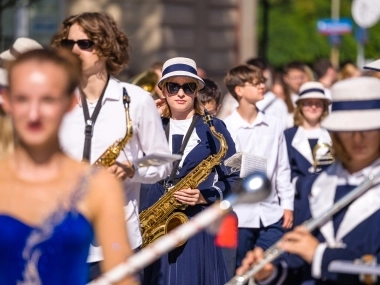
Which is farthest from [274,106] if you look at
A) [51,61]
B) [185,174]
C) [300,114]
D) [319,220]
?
[51,61]

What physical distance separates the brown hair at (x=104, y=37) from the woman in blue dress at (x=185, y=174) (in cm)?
152

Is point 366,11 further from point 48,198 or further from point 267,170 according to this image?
point 48,198

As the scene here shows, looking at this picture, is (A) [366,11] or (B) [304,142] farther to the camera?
(A) [366,11]

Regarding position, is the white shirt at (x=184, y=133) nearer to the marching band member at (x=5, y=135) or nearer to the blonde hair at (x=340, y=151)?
the blonde hair at (x=340, y=151)

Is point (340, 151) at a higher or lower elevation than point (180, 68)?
higher

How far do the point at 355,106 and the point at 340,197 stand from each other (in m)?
0.38

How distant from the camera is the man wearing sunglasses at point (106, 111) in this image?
6.55 m

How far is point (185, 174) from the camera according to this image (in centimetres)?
828

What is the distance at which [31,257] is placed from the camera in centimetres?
403

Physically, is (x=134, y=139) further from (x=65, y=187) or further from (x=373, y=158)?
(x=65, y=187)

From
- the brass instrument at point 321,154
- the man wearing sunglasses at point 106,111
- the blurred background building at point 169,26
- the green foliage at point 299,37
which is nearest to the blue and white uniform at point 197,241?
the man wearing sunglasses at point 106,111

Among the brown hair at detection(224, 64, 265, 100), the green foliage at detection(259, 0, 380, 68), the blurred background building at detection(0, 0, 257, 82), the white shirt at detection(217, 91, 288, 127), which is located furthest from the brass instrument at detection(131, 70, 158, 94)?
the green foliage at detection(259, 0, 380, 68)

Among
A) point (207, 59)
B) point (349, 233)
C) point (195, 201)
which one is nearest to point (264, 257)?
point (349, 233)

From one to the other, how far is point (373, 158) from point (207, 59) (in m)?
20.1
